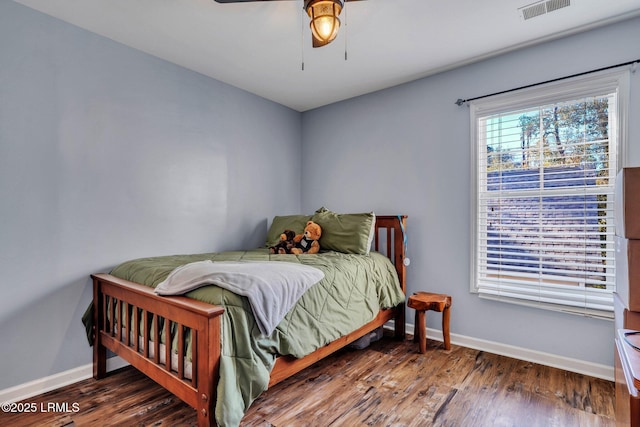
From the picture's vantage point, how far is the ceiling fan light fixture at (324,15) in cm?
153

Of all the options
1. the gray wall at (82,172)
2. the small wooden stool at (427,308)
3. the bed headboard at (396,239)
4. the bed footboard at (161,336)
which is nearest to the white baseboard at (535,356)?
the small wooden stool at (427,308)

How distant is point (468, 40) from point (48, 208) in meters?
3.07

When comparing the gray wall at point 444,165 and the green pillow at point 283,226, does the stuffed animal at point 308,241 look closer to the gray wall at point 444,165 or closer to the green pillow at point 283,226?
the green pillow at point 283,226

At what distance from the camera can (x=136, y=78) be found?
254cm

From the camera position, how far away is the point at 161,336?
1.71 meters

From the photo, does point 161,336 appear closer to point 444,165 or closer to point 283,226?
point 283,226

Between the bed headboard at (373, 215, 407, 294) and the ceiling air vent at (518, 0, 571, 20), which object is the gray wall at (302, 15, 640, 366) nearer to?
the bed headboard at (373, 215, 407, 294)

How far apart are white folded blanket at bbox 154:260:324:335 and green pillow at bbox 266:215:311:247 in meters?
1.34

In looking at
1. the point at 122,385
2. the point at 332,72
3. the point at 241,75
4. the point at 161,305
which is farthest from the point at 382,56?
the point at 122,385

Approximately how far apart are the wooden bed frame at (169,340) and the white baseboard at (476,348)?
106 millimetres

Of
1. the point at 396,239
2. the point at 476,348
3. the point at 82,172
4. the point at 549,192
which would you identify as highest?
the point at 82,172

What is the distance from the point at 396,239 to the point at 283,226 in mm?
1104

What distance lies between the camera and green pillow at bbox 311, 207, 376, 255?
2.80 meters

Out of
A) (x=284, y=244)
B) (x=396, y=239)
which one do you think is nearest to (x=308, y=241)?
(x=284, y=244)
